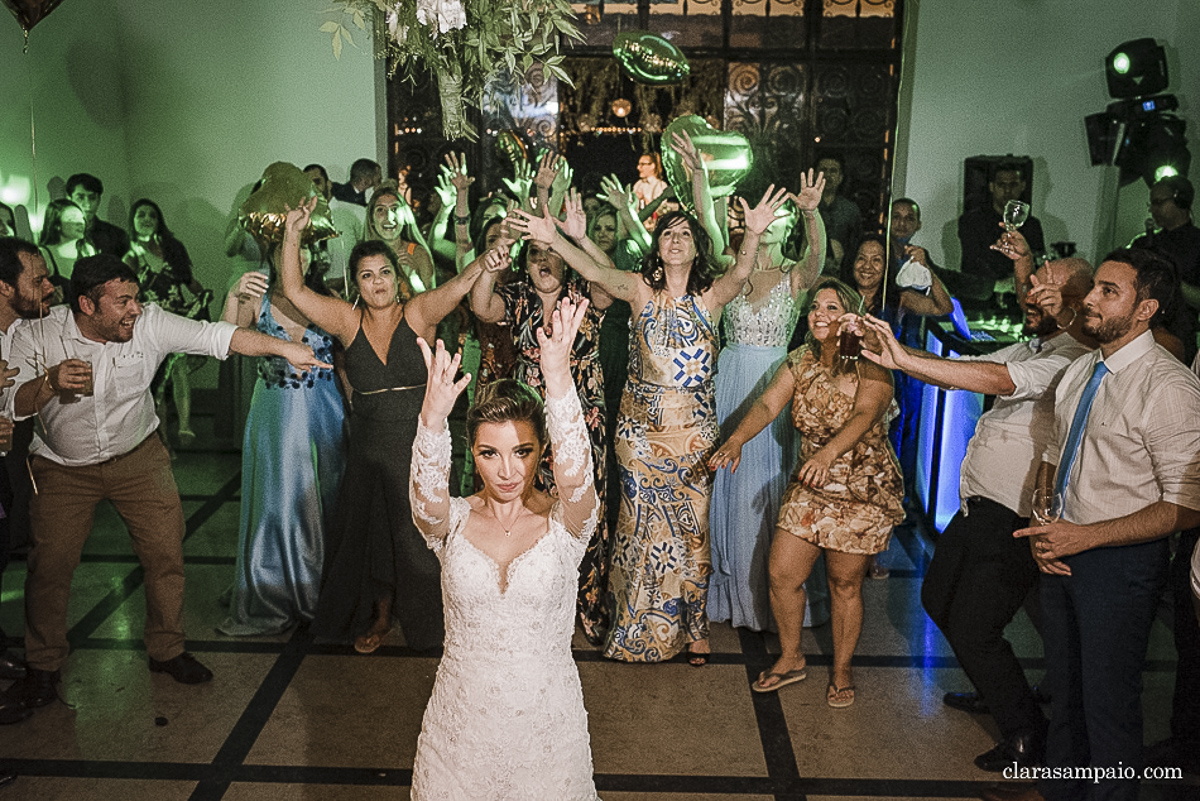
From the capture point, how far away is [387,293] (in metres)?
3.95

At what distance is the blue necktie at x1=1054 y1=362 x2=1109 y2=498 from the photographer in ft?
9.33

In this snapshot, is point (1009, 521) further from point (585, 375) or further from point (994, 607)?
point (585, 375)

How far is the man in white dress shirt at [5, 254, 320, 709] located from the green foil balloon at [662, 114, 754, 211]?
5.59 feet

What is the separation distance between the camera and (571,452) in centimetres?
220

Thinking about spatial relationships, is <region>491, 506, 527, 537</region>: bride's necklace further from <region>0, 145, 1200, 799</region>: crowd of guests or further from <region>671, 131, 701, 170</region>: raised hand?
<region>671, 131, 701, 170</region>: raised hand

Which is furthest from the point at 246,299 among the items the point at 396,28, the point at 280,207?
the point at 396,28

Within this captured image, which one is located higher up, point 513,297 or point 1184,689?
point 513,297

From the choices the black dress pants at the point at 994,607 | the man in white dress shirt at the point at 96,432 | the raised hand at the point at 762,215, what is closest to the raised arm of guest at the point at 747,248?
the raised hand at the point at 762,215

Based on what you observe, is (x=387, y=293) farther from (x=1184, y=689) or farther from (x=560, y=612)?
(x=1184, y=689)

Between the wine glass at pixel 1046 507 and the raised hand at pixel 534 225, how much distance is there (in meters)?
1.75

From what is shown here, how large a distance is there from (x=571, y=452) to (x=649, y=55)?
2.97m

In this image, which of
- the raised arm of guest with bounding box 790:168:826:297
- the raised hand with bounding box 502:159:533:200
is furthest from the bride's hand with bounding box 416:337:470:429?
the raised hand with bounding box 502:159:533:200

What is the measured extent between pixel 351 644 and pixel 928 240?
17.7 feet

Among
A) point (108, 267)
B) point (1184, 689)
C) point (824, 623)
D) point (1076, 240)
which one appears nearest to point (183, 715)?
point (108, 267)
